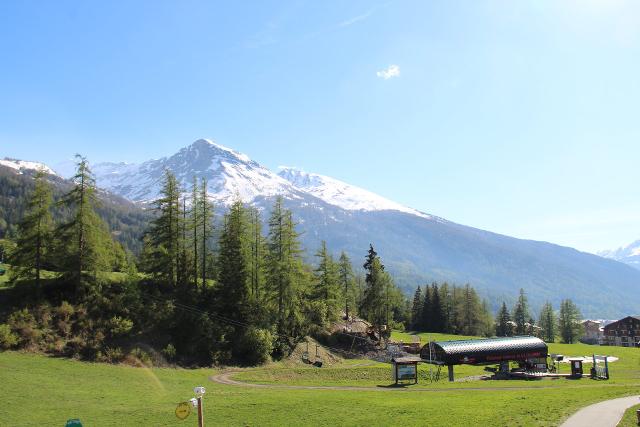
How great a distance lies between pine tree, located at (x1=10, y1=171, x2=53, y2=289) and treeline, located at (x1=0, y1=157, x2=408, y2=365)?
116 millimetres

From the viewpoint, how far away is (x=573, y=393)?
122 feet

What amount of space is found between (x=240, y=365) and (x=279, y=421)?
3195cm

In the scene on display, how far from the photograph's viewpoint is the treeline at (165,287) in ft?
176

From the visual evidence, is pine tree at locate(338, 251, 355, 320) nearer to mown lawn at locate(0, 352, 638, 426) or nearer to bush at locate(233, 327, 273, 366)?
bush at locate(233, 327, 273, 366)

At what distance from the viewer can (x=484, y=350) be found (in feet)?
193

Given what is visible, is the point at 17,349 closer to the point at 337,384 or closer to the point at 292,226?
the point at 337,384

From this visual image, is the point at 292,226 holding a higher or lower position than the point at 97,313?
higher

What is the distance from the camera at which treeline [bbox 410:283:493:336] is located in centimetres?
12875

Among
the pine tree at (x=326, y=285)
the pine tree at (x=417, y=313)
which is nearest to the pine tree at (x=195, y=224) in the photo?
the pine tree at (x=326, y=285)

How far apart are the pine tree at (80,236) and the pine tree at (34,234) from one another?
6.74 ft

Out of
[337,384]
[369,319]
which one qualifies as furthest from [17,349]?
[369,319]

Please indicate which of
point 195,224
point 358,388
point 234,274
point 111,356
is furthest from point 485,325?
point 111,356

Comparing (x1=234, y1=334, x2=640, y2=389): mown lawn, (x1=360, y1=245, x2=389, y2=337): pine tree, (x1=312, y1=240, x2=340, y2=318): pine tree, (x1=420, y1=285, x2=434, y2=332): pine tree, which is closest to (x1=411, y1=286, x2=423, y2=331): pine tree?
(x1=420, y1=285, x2=434, y2=332): pine tree

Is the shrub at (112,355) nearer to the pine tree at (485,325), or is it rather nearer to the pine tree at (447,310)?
the pine tree at (447,310)
